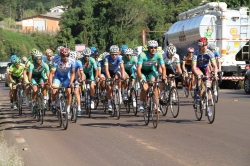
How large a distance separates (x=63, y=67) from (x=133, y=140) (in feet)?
11.2

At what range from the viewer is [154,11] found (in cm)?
8488

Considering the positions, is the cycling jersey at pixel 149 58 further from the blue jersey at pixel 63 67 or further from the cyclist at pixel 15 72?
the cyclist at pixel 15 72

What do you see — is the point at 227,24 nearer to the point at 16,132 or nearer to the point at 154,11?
the point at 16,132

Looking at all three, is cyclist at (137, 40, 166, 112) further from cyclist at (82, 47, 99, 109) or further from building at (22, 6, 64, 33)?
building at (22, 6, 64, 33)

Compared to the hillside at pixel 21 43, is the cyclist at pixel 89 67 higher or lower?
lower

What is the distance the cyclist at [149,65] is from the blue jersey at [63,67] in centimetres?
161

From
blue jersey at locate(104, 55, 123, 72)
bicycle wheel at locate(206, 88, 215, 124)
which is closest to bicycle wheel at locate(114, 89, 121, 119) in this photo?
blue jersey at locate(104, 55, 123, 72)

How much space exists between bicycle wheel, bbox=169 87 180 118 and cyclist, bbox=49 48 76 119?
2671 millimetres

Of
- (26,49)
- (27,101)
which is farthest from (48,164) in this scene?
(26,49)

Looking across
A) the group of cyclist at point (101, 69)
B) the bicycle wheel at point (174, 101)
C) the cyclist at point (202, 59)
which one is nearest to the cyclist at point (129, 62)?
the group of cyclist at point (101, 69)

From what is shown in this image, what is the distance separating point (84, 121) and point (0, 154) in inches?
243

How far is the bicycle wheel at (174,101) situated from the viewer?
15442 mm

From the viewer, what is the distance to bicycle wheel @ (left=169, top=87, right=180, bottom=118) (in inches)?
608

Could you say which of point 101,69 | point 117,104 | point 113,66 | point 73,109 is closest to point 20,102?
point 101,69
